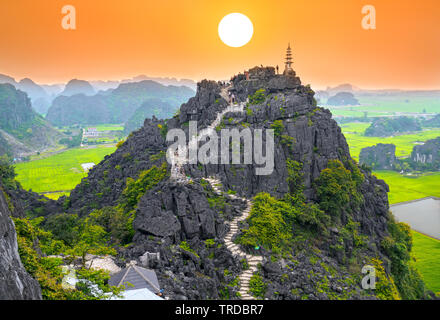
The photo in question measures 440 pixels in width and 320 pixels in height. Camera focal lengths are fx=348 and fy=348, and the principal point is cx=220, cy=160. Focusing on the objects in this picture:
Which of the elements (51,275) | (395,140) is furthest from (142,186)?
(395,140)

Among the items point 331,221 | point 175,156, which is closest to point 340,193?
point 331,221

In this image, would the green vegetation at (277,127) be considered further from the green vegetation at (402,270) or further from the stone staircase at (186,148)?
the green vegetation at (402,270)

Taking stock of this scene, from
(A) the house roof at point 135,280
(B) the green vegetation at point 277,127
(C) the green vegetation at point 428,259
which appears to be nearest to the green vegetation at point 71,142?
(B) the green vegetation at point 277,127

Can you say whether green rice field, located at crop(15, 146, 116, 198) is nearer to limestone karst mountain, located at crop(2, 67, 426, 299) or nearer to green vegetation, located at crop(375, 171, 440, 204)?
limestone karst mountain, located at crop(2, 67, 426, 299)

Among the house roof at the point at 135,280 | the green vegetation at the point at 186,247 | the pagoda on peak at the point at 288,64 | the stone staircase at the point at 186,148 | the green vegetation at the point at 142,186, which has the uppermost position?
the pagoda on peak at the point at 288,64

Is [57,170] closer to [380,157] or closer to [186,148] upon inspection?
[186,148]
